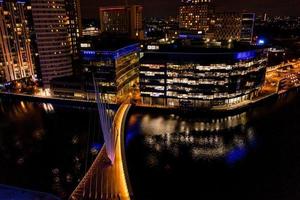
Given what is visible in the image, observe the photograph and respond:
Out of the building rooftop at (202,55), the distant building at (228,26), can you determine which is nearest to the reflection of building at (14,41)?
the building rooftop at (202,55)

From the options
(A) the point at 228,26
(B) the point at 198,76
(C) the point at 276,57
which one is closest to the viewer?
(B) the point at 198,76

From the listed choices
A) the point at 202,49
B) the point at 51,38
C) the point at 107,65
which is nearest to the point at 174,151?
the point at 202,49

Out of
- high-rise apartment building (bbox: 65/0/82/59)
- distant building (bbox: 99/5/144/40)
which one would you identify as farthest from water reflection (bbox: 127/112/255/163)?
distant building (bbox: 99/5/144/40)

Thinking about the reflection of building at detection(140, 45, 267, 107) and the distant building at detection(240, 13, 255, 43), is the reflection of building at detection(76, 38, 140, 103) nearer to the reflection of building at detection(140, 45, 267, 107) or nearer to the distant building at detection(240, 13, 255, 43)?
the reflection of building at detection(140, 45, 267, 107)

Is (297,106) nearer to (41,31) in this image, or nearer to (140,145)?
(140,145)

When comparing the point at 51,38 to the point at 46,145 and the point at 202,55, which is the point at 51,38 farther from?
the point at 202,55

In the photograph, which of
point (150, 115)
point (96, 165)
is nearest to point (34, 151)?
point (96, 165)
